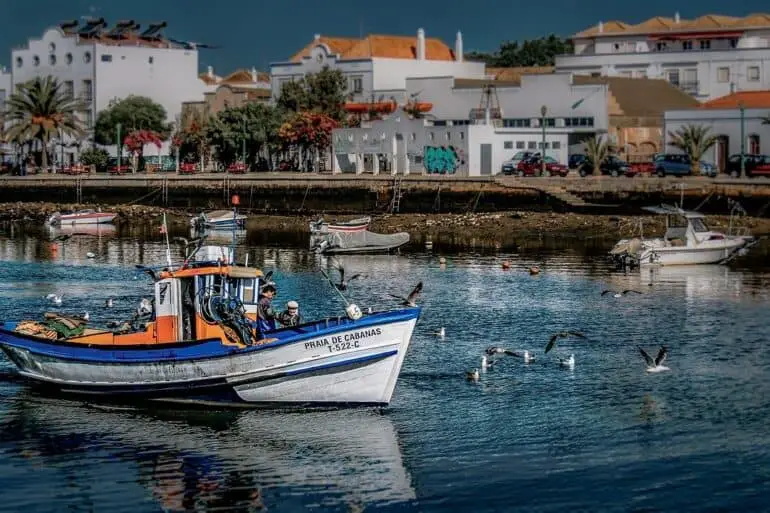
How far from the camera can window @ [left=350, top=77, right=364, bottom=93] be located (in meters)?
119

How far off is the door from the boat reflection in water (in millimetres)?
65558

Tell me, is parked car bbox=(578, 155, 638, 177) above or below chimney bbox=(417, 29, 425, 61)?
below

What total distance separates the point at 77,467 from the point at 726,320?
24.5m

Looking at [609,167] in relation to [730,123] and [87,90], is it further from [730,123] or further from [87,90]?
[87,90]

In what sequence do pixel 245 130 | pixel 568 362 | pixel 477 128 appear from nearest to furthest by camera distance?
pixel 568 362 → pixel 477 128 → pixel 245 130

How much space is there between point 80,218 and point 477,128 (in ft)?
89.5

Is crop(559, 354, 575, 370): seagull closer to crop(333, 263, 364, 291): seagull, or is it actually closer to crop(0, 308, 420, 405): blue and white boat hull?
crop(0, 308, 420, 405): blue and white boat hull

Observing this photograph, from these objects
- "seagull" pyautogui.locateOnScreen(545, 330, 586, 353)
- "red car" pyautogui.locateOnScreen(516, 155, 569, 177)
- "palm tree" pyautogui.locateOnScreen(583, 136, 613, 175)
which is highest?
"palm tree" pyautogui.locateOnScreen(583, 136, 613, 175)

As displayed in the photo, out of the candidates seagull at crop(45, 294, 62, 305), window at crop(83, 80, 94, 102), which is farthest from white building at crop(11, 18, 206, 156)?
seagull at crop(45, 294, 62, 305)

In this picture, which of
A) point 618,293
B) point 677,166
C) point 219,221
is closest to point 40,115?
point 219,221

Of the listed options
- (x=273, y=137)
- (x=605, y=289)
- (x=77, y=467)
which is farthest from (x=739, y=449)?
(x=273, y=137)

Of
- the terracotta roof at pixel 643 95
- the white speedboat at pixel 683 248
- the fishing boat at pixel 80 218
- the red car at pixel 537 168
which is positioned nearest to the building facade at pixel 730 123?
the terracotta roof at pixel 643 95

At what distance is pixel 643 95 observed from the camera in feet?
362

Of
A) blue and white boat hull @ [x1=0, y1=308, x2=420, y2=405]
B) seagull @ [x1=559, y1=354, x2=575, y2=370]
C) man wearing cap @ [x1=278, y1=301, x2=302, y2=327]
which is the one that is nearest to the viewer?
blue and white boat hull @ [x1=0, y1=308, x2=420, y2=405]
